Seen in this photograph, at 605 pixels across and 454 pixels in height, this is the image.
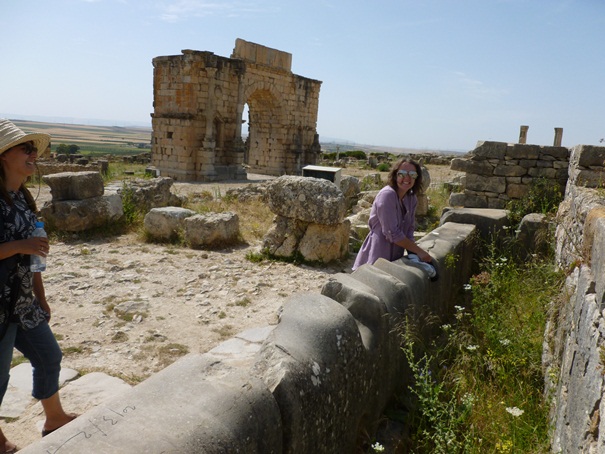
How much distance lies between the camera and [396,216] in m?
3.81

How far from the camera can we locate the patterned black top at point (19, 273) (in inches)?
93.3

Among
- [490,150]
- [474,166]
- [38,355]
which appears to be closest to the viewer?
[38,355]

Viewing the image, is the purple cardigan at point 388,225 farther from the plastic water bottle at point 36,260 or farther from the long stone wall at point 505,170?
the long stone wall at point 505,170

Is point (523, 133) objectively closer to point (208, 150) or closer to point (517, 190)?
point (517, 190)

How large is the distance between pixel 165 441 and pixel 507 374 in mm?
2574

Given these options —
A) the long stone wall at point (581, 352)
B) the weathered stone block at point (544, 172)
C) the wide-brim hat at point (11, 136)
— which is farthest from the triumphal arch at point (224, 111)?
the long stone wall at point (581, 352)

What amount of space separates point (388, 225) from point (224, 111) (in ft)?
51.1

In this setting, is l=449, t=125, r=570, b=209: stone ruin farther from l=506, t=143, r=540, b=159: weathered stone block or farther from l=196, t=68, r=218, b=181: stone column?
l=196, t=68, r=218, b=181: stone column

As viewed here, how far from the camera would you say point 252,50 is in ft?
64.4

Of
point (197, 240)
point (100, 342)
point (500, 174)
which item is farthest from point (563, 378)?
point (197, 240)

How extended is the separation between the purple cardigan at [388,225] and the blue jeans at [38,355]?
8.13ft

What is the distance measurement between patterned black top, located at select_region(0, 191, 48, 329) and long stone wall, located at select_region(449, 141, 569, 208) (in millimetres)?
6504

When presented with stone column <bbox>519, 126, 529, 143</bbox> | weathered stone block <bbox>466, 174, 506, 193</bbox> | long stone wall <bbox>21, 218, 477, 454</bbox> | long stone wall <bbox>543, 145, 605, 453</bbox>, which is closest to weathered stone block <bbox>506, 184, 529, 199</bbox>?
weathered stone block <bbox>466, 174, 506, 193</bbox>

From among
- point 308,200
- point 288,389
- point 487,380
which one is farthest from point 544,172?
point 288,389
